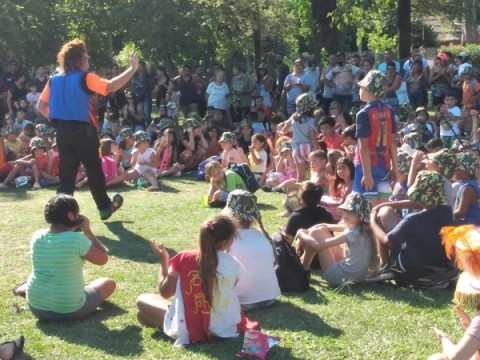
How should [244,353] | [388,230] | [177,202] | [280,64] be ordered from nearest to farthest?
1. [244,353]
2. [388,230]
3. [177,202]
4. [280,64]

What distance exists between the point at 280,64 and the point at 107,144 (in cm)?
778

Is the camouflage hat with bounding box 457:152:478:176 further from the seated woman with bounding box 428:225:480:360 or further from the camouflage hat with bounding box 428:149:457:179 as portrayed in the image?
the seated woman with bounding box 428:225:480:360

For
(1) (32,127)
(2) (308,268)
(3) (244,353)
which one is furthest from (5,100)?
(3) (244,353)

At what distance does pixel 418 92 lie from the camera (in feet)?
54.3

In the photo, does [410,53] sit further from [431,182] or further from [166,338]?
[166,338]

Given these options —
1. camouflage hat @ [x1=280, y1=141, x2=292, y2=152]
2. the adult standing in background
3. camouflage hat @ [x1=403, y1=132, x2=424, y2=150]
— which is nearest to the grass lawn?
the adult standing in background

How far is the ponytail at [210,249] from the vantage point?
4.96 m

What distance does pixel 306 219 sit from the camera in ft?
22.6

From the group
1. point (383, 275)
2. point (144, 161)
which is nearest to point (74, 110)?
point (383, 275)

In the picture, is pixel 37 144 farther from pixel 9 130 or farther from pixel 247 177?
pixel 247 177

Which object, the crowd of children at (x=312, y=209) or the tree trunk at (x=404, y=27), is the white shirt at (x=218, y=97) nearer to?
the crowd of children at (x=312, y=209)

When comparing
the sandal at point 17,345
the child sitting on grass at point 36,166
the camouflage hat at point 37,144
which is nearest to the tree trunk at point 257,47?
the camouflage hat at point 37,144

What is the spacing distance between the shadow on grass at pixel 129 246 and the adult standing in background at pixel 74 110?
0.58 m

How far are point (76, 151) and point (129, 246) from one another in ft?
3.70
